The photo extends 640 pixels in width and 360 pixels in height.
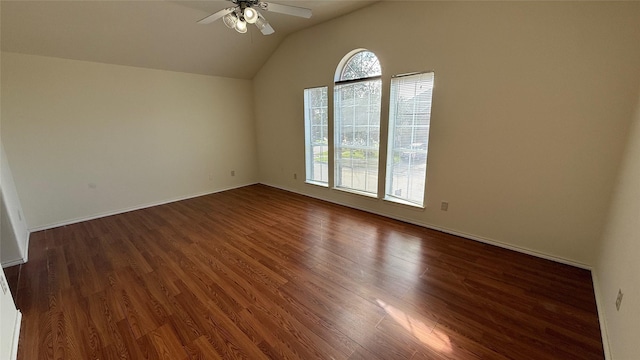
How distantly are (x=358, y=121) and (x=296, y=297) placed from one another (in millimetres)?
2743

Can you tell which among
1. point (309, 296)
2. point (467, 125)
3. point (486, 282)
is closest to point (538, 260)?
point (486, 282)

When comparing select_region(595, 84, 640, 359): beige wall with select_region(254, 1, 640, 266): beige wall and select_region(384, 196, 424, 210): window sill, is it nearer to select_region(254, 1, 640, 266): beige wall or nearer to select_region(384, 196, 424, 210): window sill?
select_region(254, 1, 640, 266): beige wall

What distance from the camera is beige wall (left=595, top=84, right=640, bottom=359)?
49.8 inches

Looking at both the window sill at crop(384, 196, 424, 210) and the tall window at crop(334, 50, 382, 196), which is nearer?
the window sill at crop(384, 196, 424, 210)

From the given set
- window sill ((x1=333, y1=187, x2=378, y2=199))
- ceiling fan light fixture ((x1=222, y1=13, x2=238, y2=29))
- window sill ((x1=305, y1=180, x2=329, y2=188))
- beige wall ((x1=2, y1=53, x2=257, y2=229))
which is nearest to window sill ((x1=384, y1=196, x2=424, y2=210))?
window sill ((x1=333, y1=187, x2=378, y2=199))

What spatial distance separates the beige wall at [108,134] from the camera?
3.24m

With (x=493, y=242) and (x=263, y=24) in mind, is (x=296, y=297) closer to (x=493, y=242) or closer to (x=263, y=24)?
(x=493, y=242)

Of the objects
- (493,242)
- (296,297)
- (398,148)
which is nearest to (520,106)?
(398,148)

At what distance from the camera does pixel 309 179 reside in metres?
4.86

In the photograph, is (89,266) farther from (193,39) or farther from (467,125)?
(467,125)

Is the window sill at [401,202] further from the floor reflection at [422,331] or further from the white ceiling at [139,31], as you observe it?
the white ceiling at [139,31]

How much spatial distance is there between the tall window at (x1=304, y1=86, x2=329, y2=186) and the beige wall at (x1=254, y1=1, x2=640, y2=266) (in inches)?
44.9

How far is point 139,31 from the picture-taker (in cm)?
333

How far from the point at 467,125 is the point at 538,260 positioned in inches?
60.3
